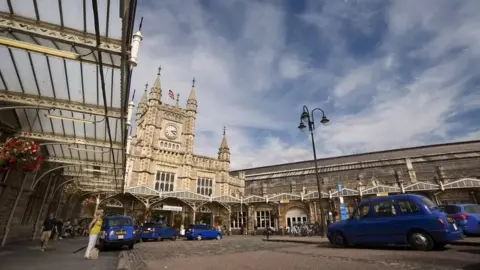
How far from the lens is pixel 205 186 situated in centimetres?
4088

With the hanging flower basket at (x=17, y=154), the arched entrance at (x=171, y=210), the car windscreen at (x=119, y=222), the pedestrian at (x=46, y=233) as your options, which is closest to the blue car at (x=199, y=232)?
the arched entrance at (x=171, y=210)

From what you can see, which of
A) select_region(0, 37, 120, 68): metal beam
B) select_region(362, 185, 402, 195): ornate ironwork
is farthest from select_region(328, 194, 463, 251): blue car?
select_region(362, 185, 402, 195): ornate ironwork

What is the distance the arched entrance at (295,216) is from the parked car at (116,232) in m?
23.5

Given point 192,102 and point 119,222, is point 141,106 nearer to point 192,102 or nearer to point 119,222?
point 192,102

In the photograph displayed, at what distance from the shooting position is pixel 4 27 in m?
5.16

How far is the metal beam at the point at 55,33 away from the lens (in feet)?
17.1

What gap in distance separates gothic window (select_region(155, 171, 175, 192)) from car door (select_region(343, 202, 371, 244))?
105 feet

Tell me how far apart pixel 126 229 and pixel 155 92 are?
32.9 m

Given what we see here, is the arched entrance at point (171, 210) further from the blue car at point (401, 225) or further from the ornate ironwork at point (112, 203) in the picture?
the blue car at point (401, 225)

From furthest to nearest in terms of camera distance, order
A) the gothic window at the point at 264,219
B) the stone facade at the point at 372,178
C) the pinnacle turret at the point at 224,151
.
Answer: the pinnacle turret at the point at 224,151 < the gothic window at the point at 264,219 < the stone facade at the point at 372,178

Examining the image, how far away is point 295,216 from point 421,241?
25.9 metres

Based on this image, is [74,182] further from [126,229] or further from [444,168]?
[444,168]

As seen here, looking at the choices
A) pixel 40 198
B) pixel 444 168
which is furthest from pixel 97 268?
pixel 444 168

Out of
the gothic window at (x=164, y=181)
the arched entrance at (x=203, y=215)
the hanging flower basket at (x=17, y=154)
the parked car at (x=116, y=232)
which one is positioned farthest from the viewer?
the gothic window at (x=164, y=181)
